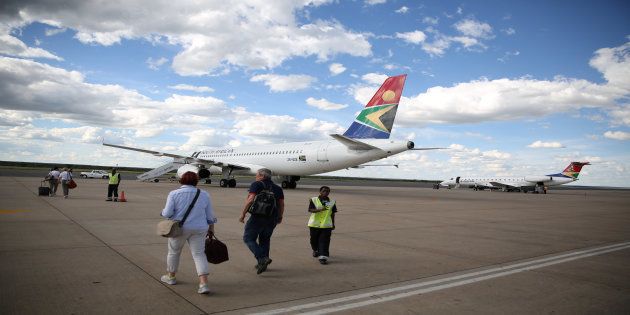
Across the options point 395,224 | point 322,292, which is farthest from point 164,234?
point 395,224

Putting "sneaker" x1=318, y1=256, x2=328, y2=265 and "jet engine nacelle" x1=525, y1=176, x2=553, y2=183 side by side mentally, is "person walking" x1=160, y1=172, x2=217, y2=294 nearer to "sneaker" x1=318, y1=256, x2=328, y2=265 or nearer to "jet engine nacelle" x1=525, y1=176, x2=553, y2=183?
"sneaker" x1=318, y1=256, x2=328, y2=265

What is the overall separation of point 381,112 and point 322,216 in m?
19.2

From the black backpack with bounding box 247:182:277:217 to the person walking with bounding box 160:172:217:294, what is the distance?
88 cm

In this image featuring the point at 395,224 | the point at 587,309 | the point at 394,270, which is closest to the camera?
the point at 587,309

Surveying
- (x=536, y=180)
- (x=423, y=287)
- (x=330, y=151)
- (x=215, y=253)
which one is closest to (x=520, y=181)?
(x=536, y=180)

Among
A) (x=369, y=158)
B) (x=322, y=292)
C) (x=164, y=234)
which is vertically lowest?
(x=322, y=292)

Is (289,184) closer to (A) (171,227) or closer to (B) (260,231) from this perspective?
(B) (260,231)

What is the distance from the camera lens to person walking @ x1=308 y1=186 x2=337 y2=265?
7043 mm

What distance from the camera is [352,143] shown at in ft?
82.5

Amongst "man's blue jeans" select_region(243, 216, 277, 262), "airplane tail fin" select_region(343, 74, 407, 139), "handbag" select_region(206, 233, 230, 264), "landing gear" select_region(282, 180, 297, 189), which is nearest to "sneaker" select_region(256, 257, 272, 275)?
"man's blue jeans" select_region(243, 216, 277, 262)

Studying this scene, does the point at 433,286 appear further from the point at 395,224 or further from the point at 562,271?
the point at 395,224

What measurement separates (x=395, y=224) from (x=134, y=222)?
770 centimetres

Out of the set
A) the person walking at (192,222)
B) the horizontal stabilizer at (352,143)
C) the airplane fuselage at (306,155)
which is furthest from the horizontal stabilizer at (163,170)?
the person walking at (192,222)

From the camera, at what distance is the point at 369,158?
84.8ft
